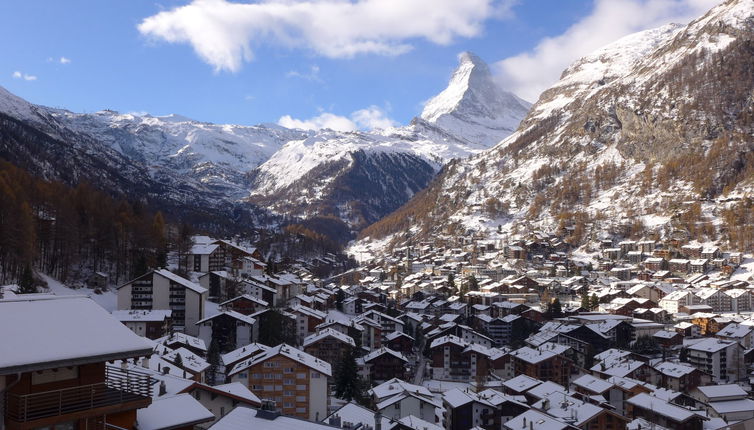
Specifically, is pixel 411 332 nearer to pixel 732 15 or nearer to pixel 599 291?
pixel 599 291

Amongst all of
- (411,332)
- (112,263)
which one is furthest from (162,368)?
(411,332)

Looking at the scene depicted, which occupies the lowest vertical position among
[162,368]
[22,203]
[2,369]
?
[162,368]

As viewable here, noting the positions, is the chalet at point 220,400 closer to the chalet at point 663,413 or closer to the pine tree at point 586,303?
the chalet at point 663,413

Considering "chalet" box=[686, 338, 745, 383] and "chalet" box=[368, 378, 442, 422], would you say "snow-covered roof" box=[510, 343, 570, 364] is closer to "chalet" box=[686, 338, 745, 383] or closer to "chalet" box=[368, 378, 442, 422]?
"chalet" box=[686, 338, 745, 383]

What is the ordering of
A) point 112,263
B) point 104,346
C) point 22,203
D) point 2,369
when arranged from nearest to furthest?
point 2,369
point 104,346
point 22,203
point 112,263

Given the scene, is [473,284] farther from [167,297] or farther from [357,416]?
[357,416]

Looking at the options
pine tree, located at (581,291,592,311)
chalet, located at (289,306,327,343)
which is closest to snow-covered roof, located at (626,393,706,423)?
chalet, located at (289,306,327,343)

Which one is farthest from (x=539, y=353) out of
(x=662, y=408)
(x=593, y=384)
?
(x=662, y=408)
